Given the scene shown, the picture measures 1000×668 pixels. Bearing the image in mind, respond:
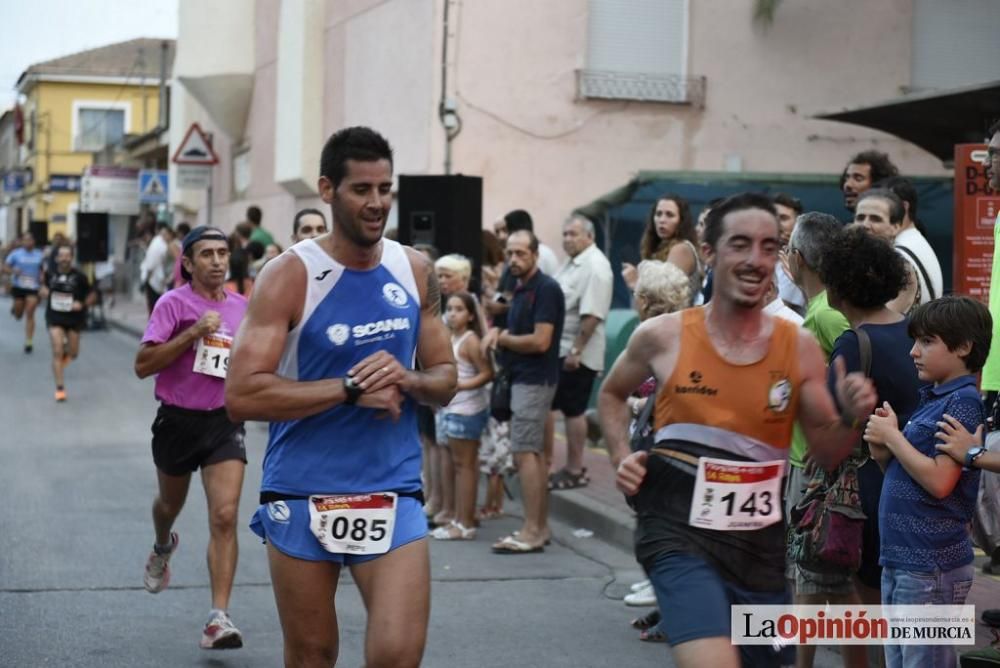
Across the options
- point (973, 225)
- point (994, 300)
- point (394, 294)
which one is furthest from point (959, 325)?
point (973, 225)

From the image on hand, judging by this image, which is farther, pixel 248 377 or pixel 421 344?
pixel 421 344

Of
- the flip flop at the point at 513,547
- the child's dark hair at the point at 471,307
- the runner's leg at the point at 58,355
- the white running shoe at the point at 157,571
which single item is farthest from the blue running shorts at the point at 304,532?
the runner's leg at the point at 58,355

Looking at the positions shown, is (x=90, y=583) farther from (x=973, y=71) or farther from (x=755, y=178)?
(x=973, y=71)

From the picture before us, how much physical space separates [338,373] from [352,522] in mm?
479

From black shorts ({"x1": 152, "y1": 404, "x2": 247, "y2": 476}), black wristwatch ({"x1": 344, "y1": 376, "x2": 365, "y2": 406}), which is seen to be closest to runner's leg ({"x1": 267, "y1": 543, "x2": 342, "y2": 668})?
black wristwatch ({"x1": 344, "y1": 376, "x2": 365, "y2": 406})

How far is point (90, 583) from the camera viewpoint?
8789 mm

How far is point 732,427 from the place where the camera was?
470cm

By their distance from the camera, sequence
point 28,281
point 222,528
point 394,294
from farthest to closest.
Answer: point 28,281
point 222,528
point 394,294

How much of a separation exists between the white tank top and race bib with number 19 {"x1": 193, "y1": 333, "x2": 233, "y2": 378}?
2.99 m

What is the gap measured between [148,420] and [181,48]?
618 inches

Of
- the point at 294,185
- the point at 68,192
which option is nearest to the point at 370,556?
the point at 294,185

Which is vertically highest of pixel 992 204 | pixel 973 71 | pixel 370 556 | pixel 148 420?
pixel 973 71

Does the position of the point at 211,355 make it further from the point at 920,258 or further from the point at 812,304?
the point at 920,258

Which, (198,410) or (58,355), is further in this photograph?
(58,355)
